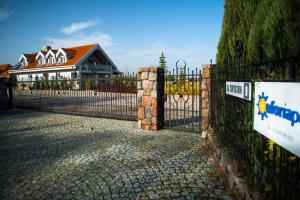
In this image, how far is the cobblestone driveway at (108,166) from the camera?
11.1ft

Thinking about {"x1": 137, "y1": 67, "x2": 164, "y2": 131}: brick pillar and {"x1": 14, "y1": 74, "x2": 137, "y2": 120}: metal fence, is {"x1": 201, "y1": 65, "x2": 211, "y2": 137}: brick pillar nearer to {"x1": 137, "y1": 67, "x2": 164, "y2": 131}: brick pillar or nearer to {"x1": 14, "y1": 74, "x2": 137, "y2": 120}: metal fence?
{"x1": 137, "y1": 67, "x2": 164, "y2": 131}: brick pillar

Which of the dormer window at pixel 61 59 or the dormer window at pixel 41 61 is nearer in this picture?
the dormer window at pixel 61 59

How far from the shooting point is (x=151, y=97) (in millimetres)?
7398

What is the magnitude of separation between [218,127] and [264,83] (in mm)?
2975

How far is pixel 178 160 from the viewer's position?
4.64m

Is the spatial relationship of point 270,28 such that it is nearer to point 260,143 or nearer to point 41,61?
point 260,143

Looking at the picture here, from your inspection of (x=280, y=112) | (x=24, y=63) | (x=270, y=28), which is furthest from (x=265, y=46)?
(x=24, y=63)

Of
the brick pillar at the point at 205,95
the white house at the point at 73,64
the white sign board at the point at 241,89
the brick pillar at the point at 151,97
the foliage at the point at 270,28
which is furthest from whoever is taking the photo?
the white house at the point at 73,64

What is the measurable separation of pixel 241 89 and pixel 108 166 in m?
2.96

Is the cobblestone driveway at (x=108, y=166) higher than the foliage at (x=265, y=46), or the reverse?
the foliage at (x=265, y=46)

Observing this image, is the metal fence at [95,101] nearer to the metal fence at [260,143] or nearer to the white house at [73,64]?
the metal fence at [260,143]

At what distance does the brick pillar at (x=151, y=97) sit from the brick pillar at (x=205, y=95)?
5.14 ft

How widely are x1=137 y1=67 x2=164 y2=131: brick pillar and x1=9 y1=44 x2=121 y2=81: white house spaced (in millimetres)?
26742

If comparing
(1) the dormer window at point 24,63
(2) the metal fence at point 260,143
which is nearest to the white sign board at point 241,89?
(2) the metal fence at point 260,143
